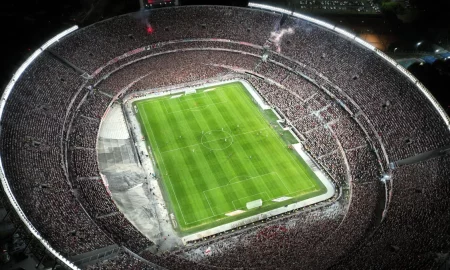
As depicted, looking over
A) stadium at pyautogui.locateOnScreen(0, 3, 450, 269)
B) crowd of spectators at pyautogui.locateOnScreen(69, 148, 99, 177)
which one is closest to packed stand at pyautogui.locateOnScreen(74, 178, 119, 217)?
stadium at pyautogui.locateOnScreen(0, 3, 450, 269)

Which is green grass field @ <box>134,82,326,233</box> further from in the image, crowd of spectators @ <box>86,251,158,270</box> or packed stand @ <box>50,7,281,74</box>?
packed stand @ <box>50,7,281,74</box>

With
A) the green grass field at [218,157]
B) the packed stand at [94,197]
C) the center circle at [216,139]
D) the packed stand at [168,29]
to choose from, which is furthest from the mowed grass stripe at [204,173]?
the packed stand at [168,29]

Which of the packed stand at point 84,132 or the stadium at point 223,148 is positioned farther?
the packed stand at point 84,132

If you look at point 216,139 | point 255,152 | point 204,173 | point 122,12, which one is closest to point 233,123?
point 216,139

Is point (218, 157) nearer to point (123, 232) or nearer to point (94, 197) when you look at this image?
point (94, 197)

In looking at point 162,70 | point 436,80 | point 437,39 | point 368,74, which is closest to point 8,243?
point 162,70

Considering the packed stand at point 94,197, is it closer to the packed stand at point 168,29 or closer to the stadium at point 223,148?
the stadium at point 223,148
